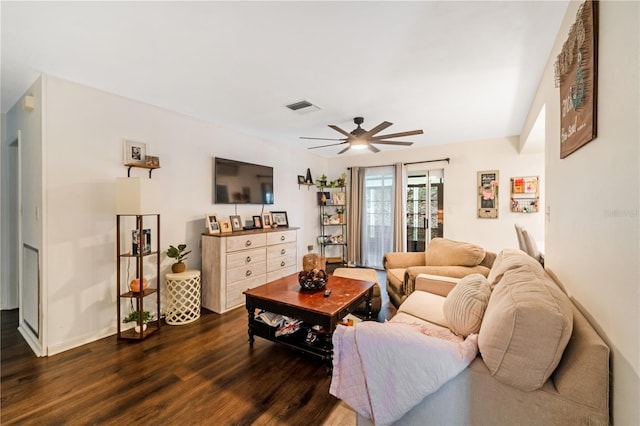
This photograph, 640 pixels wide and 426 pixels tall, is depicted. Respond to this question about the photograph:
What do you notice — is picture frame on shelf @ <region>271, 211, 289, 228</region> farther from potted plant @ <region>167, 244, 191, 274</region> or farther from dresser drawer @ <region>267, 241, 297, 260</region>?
potted plant @ <region>167, 244, 191, 274</region>

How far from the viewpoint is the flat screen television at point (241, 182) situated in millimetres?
3581

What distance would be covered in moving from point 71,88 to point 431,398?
11.5 ft

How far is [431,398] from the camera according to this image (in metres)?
1.12

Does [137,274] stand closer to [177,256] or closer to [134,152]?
[177,256]

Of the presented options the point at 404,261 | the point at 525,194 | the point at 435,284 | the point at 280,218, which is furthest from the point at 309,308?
the point at 525,194

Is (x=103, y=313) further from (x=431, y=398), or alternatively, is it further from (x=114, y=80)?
(x=431, y=398)

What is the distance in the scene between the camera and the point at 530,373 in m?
0.97

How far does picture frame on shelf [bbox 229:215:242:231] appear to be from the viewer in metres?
3.67

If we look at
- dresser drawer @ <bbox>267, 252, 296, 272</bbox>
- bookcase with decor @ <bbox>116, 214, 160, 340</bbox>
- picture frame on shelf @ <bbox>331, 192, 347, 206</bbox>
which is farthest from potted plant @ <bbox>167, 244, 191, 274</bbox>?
picture frame on shelf @ <bbox>331, 192, 347, 206</bbox>

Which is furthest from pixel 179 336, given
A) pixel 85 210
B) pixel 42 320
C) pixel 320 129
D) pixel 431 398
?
pixel 320 129

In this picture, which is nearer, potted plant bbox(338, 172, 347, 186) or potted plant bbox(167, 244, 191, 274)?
potted plant bbox(167, 244, 191, 274)

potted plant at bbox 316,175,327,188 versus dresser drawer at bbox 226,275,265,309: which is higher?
potted plant at bbox 316,175,327,188

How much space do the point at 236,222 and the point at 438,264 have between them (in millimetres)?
2682

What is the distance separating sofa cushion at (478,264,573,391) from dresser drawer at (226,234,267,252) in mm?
2693
